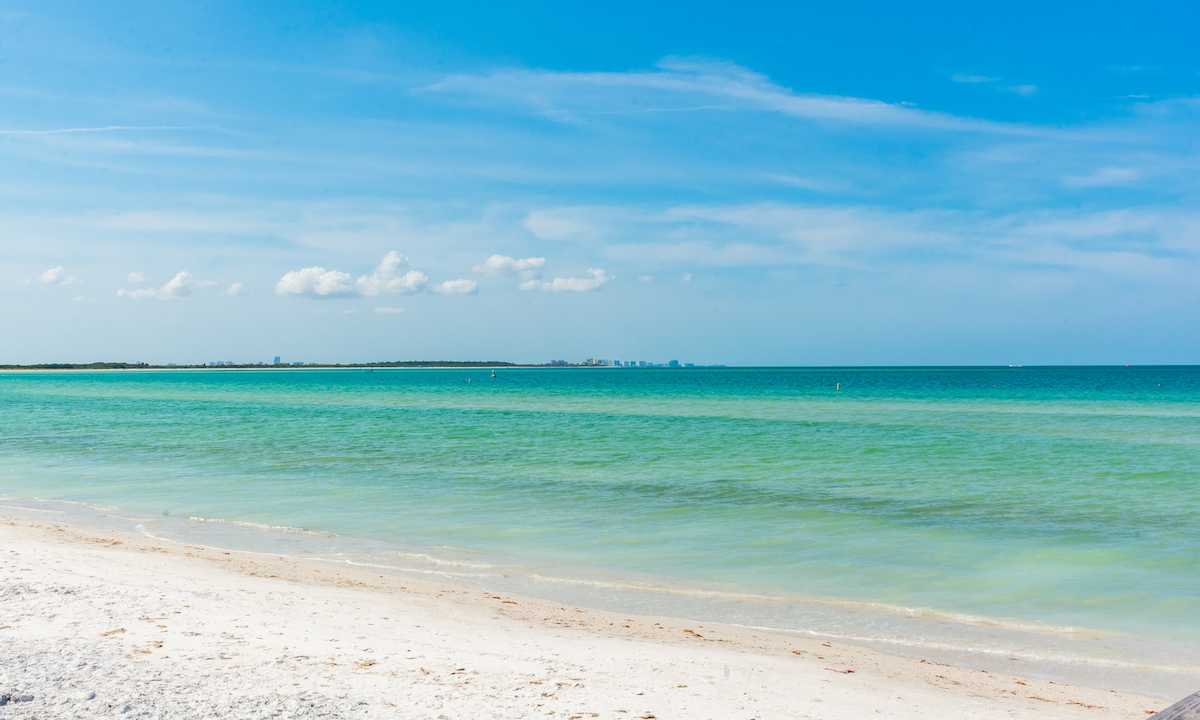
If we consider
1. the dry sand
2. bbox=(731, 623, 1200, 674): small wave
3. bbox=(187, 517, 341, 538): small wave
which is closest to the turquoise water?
bbox=(731, 623, 1200, 674): small wave

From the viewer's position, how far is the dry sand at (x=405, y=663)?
4.66 metres

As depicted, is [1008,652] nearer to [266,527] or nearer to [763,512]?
[763,512]

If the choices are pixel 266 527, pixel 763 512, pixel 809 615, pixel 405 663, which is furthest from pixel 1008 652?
pixel 266 527

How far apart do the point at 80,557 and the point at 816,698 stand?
358 inches

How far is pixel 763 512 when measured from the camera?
46.6 ft

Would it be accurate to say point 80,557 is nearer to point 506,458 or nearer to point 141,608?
point 141,608

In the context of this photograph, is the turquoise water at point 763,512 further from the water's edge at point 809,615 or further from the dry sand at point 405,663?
the dry sand at point 405,663

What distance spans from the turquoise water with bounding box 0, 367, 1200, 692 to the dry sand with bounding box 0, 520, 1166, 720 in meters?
1.14

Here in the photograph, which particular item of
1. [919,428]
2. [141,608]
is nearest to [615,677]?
[141,608]

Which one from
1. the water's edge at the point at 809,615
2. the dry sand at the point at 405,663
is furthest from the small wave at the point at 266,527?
the dry sand at the point at 405,663

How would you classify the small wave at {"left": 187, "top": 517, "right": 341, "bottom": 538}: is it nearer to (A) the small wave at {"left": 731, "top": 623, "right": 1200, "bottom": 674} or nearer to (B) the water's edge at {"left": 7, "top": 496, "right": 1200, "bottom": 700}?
(B) the water's edge at {"left": 7, "top": 496, "right": 1200, "bottom": 700}

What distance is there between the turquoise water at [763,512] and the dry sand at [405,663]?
1144mm

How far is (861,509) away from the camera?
14484 mm

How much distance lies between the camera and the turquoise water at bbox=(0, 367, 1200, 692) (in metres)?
8.59
